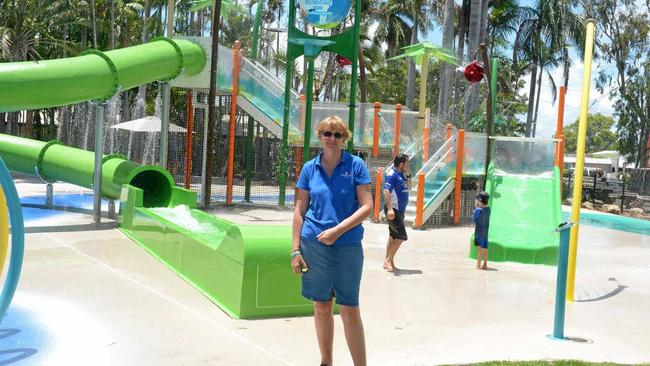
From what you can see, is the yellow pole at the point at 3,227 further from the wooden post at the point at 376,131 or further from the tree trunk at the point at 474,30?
the tree trunk at the point at 474,30

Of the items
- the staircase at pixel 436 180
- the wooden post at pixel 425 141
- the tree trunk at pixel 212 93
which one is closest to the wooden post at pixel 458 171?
the staircase at pixel 436 180

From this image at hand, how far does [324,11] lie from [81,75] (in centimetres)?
660

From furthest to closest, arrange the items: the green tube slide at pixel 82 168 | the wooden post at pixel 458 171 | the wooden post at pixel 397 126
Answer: the wooden post at pixel 397 126, the wooden post at pixel 458 171, the green tube slide at pixel 82 168

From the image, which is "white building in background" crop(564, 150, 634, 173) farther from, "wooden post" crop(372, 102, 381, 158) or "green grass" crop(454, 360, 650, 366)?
"green grass" crop(454, 360, 650, 366)

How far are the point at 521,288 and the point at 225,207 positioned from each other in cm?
1012

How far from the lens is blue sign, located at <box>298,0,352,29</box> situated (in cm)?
1647

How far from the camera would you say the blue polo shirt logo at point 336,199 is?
458cm

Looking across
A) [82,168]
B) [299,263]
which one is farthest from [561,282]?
[82,168]

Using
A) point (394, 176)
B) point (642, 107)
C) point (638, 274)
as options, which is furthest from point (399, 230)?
point (642, 107)

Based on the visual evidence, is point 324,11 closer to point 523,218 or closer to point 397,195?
point 523,218

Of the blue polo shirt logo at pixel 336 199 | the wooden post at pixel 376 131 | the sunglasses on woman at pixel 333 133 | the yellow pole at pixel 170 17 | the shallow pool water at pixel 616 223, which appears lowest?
the shallow pool water at pixel 616 223

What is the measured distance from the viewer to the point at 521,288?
357 inches

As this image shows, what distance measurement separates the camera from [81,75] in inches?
474

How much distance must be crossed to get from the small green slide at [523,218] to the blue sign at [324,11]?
5.11m
